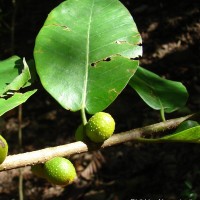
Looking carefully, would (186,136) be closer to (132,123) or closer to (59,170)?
(59,170)

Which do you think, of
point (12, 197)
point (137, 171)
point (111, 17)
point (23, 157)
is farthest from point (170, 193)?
point (23, 157)

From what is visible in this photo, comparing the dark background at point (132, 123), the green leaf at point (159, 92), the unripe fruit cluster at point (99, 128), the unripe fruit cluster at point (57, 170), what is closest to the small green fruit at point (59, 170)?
the unripe fruit cluster at point (57, 170)

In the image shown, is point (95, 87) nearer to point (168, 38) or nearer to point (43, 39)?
point (43, 39)

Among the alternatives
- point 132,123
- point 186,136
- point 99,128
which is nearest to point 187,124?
point 186,136

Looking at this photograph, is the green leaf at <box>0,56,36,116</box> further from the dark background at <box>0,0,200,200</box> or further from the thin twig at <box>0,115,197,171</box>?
the dark background at <box>0,0,200,200</box>

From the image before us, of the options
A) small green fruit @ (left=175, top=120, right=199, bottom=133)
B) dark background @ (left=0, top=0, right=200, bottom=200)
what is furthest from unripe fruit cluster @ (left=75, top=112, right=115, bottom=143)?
dark background @ (left=0, top=0, right=200, bottom=200)
